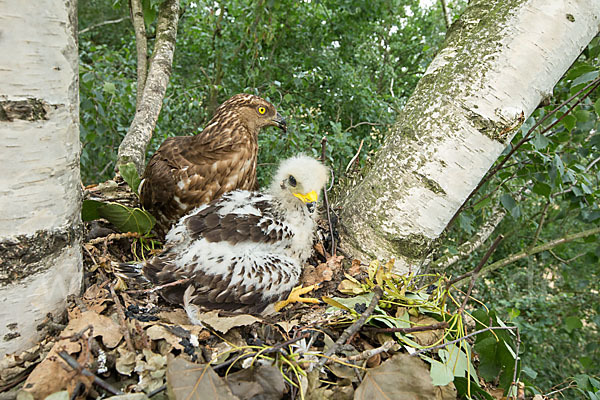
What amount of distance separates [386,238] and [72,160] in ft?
4.26

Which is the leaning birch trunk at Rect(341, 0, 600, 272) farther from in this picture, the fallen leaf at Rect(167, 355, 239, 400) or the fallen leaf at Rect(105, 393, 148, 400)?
the fallen leaf at Rect(105, 393, 148, 400)

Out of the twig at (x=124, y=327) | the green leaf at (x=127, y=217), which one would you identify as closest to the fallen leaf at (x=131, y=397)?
the twig at (x=124, y=327)

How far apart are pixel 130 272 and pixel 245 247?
520mm

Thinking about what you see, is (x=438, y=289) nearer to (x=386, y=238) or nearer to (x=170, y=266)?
(x=386, y=238)

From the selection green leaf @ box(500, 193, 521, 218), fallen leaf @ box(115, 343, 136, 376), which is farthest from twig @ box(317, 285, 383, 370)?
green leaf @ box(500, 193, 521, 218)

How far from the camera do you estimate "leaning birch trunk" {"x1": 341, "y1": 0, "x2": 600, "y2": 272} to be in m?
1.66

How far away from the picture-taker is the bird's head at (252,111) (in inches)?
108

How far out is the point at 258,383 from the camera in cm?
110

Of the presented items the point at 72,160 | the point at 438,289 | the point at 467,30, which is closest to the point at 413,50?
the point at 467,30

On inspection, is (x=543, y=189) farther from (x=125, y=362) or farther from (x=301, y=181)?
(x=125, y=362)

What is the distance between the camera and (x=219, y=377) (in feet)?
3.63

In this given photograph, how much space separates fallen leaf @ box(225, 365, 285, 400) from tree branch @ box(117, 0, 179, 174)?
213cm

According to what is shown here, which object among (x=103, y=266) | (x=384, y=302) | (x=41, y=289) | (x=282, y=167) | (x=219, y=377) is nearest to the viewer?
(x=219, y=377)

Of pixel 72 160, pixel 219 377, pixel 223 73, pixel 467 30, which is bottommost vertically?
pixel 223 73
